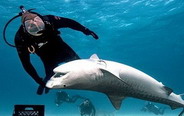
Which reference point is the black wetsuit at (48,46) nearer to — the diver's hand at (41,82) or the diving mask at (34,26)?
the diver's hand at (41,82)

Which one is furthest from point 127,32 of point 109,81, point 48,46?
point 109,81

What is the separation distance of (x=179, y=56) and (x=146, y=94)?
47853mm

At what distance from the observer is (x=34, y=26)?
17.0ft

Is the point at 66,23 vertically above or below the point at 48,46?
above

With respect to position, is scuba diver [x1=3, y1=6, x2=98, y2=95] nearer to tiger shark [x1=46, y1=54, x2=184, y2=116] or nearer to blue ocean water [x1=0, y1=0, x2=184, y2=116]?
tiger shark [x1=46, y1=54, x2=184, y2=116]

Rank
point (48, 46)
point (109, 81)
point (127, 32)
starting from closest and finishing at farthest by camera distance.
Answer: point (109, 81) < point (48, 46) < point (127, 32)

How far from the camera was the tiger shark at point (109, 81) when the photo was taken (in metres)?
3.89

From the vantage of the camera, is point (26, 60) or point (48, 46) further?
point (48, 46)

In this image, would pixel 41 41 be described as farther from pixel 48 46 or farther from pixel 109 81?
pixel 109 81

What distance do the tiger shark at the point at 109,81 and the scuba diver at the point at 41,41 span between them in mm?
1372

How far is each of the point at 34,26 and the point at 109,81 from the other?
7.07 ft

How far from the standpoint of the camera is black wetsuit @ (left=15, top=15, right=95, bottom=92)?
5488 millimetres

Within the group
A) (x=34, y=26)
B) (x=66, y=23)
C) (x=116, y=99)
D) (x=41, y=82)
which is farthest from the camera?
(x=66, y=23)

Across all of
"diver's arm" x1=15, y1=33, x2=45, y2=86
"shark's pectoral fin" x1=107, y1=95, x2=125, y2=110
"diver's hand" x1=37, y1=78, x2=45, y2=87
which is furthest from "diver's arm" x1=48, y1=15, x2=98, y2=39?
"shark's pectoral fin" x1=107, y1=95, x2=125, y2=110
